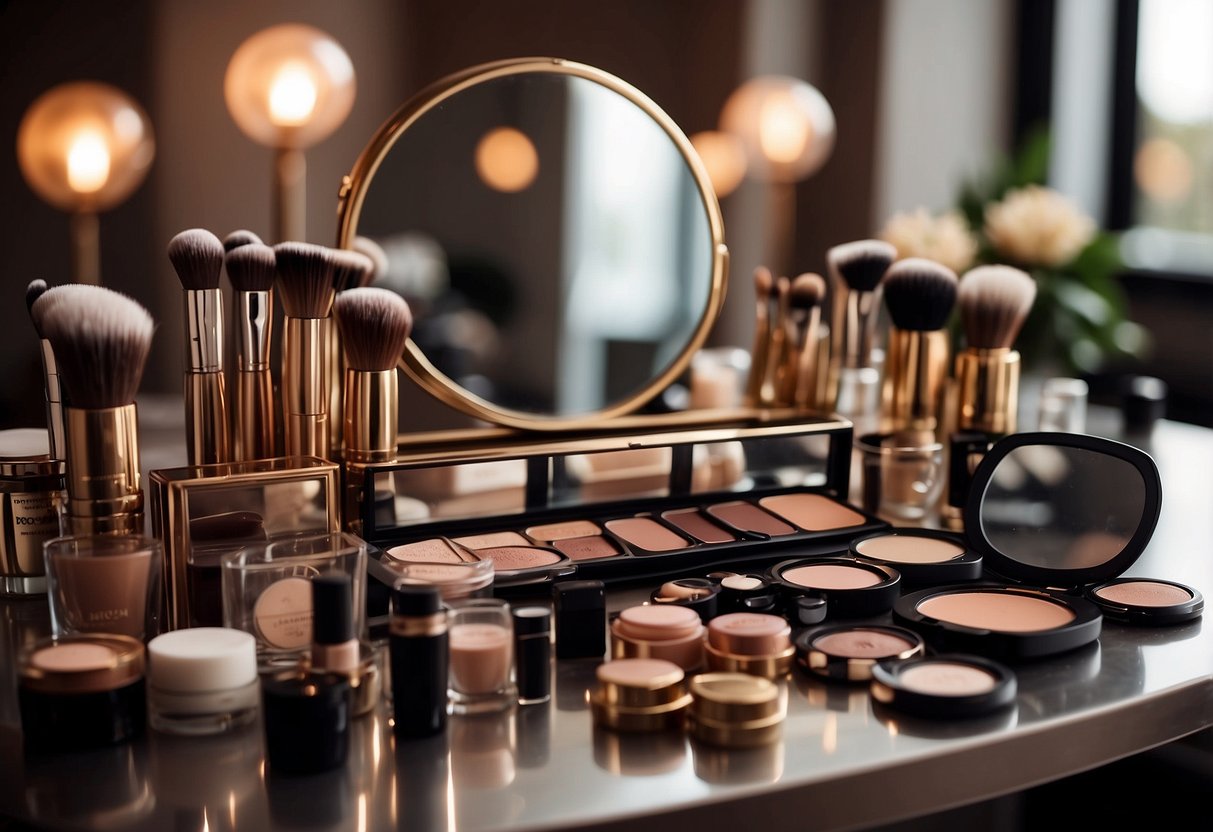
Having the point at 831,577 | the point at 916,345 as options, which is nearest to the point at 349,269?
the point at 831,577

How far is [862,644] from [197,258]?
1.80 feet

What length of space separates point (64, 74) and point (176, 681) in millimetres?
1995

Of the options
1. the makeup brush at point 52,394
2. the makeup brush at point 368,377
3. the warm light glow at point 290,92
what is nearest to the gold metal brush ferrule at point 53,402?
the makeup brush at point 52,394

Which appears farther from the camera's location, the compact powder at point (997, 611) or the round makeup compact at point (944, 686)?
the compact powder at point (997, 611)

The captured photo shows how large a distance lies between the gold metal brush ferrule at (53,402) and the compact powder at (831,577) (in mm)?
565

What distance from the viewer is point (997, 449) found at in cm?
98

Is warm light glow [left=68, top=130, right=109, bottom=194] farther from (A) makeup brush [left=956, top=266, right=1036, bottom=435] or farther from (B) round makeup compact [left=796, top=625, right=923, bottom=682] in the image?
(B) round makeup compact [left=796, top=625, right=923, bottom=682]

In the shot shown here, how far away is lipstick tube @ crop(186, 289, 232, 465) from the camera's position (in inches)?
34.7

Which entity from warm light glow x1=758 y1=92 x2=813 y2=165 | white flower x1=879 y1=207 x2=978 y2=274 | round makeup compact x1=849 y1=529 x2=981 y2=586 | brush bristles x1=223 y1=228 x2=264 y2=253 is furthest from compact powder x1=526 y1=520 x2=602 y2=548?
warm light glow x1=758 y1=92 x2=813 y2=165

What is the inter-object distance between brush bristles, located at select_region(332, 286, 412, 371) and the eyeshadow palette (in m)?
0.09

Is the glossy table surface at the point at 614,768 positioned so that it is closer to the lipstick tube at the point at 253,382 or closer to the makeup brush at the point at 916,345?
the lipstick tube at the point at 253,382

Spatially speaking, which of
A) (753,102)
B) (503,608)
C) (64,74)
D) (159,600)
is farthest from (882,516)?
(64,74)

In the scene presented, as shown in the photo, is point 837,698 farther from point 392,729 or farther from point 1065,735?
point 392,729

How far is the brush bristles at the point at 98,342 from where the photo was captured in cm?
75
